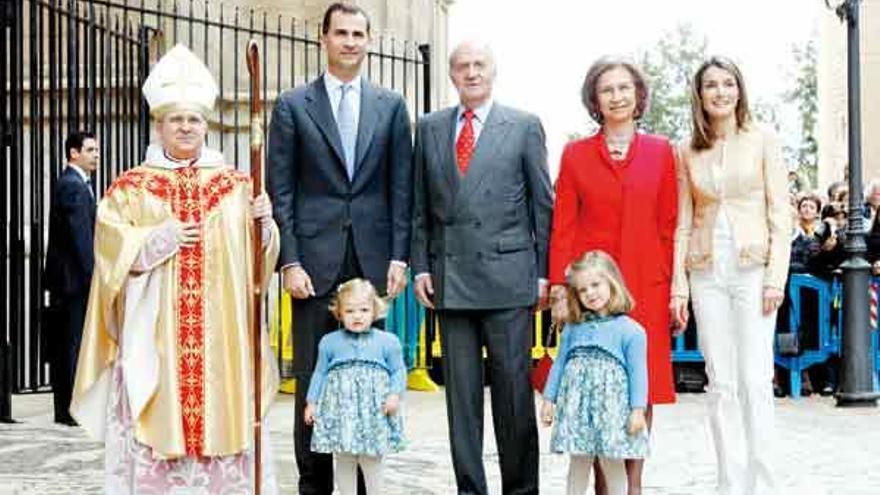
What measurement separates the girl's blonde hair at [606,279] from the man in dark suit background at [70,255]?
5.32 meters

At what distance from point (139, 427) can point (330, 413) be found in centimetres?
91

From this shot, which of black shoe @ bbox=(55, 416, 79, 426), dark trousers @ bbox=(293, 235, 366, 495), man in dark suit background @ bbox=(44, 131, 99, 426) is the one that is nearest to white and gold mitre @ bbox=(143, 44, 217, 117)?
dark trousers @ bbox=(293, 235, 366, 495)

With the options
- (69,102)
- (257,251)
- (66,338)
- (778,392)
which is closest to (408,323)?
(778,392)

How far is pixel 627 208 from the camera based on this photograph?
704 cm

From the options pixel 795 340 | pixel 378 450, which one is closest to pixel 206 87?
pixel 378 450

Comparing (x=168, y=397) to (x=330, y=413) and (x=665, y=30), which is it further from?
(x=665, y=30)

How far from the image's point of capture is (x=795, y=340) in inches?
558

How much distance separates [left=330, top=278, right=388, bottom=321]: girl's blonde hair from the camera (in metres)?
7.03

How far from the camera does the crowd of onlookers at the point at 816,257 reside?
A: 564 inches

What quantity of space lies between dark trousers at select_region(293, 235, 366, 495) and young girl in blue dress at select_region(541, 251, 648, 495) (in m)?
1.02

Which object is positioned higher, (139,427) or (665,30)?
(665,30)

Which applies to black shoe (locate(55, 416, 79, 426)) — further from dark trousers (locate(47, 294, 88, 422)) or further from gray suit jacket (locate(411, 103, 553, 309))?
gray suit jacket (locate(411, 103, 553, 309))

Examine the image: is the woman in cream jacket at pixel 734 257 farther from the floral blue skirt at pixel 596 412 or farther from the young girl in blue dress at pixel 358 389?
the young girl in blue dress at pixel 358 389

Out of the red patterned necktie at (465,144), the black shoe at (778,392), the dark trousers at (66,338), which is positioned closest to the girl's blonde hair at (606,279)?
the red patterned necktie at (465,144)
